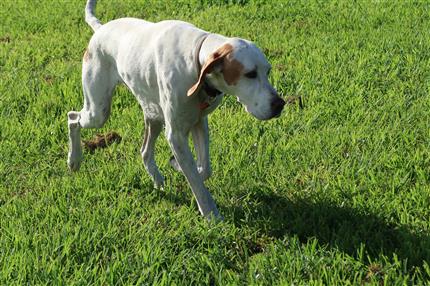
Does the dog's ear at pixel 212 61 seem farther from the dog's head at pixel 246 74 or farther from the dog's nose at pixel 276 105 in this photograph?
the dog's nose at pixel 276 105

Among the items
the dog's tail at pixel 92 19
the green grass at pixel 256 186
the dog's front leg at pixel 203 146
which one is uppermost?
the dog's tail at pixel 92 19

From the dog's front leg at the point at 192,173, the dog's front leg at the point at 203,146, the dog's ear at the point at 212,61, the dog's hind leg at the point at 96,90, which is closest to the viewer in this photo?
the dog's ear at the point at 212,61

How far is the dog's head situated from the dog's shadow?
30.4 inches

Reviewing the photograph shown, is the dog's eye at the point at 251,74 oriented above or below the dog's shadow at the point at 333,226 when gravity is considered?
above

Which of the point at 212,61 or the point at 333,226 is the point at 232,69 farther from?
the point at 333,226

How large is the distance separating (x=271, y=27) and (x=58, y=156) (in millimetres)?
3978

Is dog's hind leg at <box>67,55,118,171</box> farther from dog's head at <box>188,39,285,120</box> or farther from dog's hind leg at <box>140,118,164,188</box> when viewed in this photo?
dog's head at <box>188,39,285,120</box>

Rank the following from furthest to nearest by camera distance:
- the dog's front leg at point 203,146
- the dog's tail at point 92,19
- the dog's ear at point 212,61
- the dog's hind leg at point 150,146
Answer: the dog's tail at point 92,19 → the dog's hind leg at point 150,146 → the dog's front leg at point 203,146 → the dog's ear at point 212,61

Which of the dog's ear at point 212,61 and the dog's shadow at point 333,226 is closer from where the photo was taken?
the dog's ear at point 212,61

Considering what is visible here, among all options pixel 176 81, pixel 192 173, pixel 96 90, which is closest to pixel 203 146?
pixel 192 173

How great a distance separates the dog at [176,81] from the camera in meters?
3.66

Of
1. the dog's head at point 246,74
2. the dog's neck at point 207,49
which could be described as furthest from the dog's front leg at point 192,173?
the dog's head at point 246,74

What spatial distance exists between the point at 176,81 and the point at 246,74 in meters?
0.45

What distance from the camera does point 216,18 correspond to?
29.2 ft
